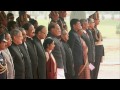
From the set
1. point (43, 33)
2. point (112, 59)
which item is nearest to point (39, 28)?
point (43, 33)

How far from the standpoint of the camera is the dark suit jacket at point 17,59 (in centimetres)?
479

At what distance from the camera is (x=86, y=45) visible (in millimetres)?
5508

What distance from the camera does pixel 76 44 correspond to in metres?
5.43

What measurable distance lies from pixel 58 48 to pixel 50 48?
115mm

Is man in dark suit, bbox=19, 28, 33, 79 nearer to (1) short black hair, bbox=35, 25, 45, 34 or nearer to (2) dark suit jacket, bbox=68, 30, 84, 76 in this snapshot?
(1) short black hair, bbox=35, 25, 45, 34

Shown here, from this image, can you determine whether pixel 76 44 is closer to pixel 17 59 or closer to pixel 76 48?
pixel 76 48

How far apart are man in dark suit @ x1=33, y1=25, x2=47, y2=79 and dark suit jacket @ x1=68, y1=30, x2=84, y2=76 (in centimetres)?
45

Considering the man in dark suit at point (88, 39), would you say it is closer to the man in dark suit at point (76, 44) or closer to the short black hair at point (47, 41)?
the man in dark suit at point (76, 44)

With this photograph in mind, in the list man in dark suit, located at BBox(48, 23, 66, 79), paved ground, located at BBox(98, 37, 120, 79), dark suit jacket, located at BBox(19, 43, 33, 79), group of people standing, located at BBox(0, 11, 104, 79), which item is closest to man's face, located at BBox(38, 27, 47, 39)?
group of people standing, located at BBox(0, 11, 104, 79)

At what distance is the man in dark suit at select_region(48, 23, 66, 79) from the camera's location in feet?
17.2

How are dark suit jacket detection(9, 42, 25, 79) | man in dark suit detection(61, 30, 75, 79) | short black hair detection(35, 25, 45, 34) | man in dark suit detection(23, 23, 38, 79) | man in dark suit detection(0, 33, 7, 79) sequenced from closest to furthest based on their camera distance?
man in dark suit detection(0, 33, 7, 79) → dark suit jacket detection(9, 42, 25, 79) → man in dark suit detection(23, 23, 38, 79) → short black hair detection(35, 25, 45, 34) → man in dark suit detection(61, 30, 75, 79)

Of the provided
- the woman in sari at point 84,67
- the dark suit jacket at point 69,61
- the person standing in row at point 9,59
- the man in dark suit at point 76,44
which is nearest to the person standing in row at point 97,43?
the woman in sari at point 84,67
